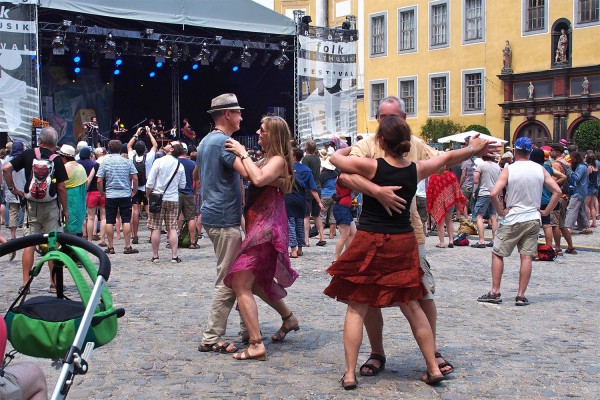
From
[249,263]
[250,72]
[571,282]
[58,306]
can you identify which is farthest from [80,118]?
[58,306]

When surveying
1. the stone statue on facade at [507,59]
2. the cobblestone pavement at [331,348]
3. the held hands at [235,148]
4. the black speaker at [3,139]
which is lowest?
the cobblestone pavement at [331,348]

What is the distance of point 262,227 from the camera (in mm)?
6266

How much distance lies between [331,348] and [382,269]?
144cm

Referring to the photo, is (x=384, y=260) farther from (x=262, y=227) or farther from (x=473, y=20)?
(x=473, y=20)

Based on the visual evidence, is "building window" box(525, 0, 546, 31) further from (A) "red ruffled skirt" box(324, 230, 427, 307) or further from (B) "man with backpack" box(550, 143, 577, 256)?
(A) "red ruffled skirt" box(324, 230, 427, 307)

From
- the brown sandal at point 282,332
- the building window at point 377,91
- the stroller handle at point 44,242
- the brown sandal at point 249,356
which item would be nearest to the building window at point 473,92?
the building window at point 377,91

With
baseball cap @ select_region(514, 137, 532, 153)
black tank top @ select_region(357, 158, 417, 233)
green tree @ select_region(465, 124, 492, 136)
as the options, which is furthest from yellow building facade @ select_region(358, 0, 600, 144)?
black tank top @ select_region(357, 158, 417, 233)

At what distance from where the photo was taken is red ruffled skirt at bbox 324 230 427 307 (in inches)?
210

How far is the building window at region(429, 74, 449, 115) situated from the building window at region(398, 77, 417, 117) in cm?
107

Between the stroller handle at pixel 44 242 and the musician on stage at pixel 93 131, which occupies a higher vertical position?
the musician on stage at pixel 93 131

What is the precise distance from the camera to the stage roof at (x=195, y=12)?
21.1 metres

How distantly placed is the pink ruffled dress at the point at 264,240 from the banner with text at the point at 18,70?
14.9 metres

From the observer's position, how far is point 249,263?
619 cm

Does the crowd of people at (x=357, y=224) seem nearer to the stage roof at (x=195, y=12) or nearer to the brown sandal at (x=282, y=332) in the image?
the brown sandal at (x=282, y=332)
